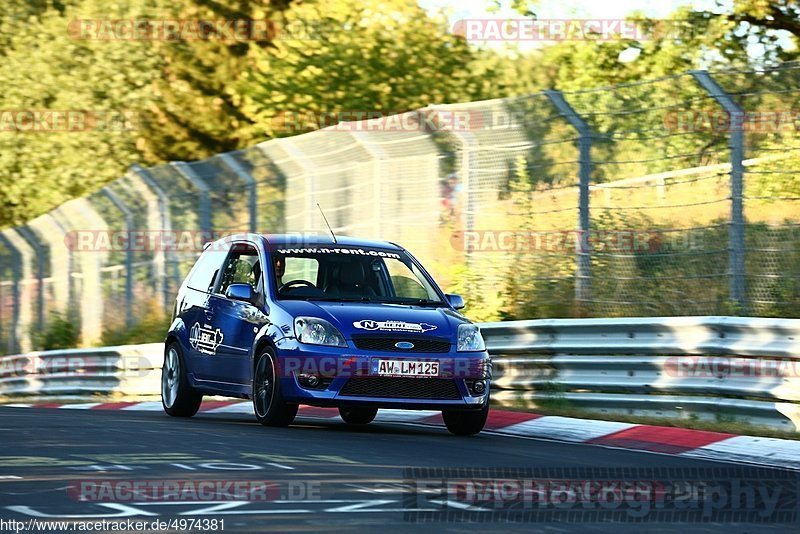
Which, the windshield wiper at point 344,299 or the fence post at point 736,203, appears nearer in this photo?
the windshield wiper at point 344,299

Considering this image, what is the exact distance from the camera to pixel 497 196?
654 inches

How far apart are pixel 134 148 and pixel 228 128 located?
11.6ft

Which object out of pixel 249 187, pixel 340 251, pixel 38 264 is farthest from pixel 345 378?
pixel 38 264

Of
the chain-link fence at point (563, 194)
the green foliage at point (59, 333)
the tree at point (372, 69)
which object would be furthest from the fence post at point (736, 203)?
the tree at point (372, 69)

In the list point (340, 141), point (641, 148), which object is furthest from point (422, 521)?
point (340, 141)

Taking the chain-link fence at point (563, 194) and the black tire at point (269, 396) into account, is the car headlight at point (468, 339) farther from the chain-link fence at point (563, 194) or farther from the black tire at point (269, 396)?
the chain-link fence at point (563, 194)

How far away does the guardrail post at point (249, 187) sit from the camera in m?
20.3

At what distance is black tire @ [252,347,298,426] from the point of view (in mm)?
12250

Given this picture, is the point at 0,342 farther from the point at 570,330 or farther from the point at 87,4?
the point at 87,4

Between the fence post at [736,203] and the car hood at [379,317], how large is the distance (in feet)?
7.48

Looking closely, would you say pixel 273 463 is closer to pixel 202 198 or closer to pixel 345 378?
pixel 345 378

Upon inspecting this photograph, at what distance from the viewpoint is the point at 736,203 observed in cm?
1326

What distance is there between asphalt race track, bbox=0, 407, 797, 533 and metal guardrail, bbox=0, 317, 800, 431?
4.56 feet

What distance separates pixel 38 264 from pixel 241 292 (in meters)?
15.5
